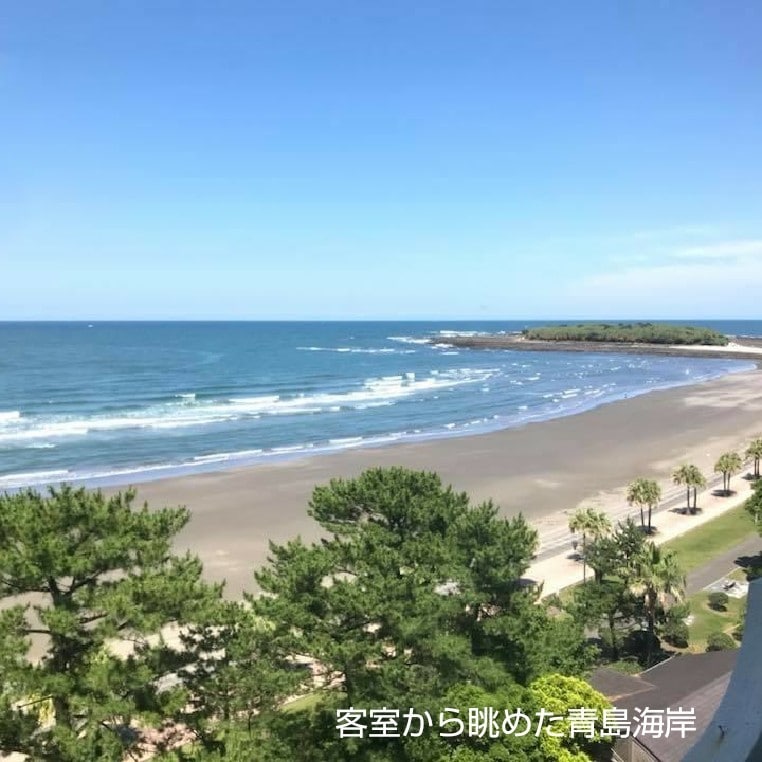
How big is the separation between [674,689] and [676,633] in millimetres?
5508

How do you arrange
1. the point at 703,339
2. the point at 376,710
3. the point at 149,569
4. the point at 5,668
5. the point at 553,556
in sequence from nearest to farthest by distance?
the point at 5,668, the point at 149,569, the point at 376,710, the point at 553,556, the point at 703,339

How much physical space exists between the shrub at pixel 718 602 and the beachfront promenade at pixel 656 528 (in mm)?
4858

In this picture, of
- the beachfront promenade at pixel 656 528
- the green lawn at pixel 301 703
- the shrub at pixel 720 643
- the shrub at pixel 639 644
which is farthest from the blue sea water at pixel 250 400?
the shrub at pixel 720 643

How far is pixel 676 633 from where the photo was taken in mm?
22578

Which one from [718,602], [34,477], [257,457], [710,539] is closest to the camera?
[718,602]

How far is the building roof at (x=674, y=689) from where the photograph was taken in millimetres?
15422

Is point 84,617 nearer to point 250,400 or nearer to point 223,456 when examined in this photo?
point 223,456

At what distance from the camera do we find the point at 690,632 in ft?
78.0

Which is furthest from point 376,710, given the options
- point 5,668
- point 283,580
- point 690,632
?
point 690,632

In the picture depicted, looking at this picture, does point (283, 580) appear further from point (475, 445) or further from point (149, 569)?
point (475, 445)

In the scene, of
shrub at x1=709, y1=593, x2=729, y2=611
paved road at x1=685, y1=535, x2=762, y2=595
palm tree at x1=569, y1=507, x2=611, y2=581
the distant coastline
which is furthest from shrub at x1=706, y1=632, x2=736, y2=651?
the distant coastline

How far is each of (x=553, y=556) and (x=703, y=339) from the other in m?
159

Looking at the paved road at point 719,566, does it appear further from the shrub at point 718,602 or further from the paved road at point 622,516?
the paved road at point 622,516

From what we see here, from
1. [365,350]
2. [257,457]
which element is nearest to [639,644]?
[257,457]
